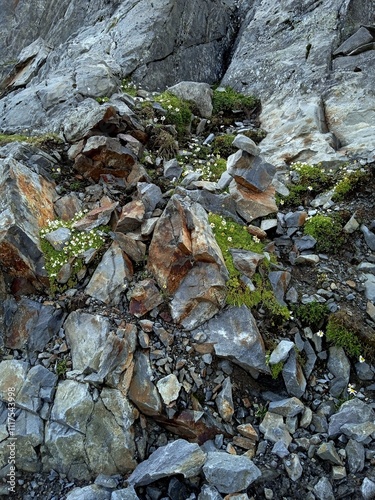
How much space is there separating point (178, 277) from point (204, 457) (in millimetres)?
3372

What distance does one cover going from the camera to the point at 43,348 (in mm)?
8164

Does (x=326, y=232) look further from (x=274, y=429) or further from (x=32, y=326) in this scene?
(x=32, y=326)

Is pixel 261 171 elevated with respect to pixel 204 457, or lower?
elevated

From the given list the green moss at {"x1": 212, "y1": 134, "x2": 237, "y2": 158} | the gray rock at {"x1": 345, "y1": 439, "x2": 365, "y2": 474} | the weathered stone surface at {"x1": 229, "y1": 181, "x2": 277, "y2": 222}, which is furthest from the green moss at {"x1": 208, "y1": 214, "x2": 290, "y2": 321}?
the green moss at {"x1": 212, "y1": 134, "x2": 237, "y2": 158}

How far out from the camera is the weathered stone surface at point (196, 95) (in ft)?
49.1

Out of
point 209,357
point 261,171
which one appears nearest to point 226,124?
point 261,171

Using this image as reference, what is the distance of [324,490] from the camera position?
6535 millimetres

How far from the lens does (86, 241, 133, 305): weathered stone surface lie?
27.8 feet

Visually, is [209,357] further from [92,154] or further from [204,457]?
[92,154]

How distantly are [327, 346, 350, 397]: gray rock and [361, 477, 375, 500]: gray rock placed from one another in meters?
1.60

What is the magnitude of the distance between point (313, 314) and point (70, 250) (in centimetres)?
529

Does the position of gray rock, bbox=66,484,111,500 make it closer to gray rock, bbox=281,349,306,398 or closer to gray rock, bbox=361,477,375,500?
gray rock, bbox=281,349,306,398

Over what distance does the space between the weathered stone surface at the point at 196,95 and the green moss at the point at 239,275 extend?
6740 millimetres

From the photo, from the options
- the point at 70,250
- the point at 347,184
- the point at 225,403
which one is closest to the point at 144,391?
the point at 225,403
